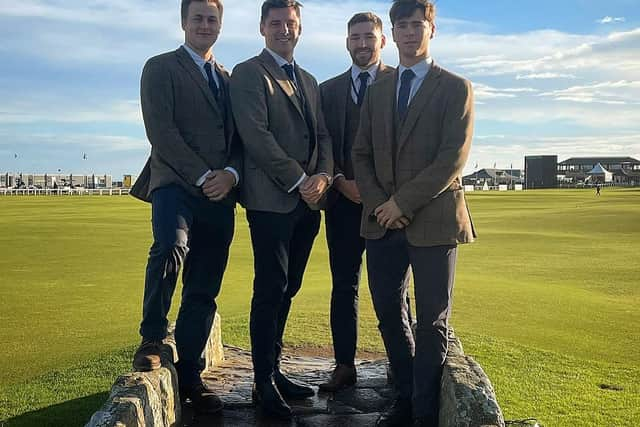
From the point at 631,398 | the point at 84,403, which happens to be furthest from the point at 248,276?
the point at 631,398

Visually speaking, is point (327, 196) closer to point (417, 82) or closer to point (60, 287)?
point (417, 82)

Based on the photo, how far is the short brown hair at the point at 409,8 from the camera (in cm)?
380

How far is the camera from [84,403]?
4941 mm

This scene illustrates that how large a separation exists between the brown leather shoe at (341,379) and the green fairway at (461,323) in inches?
41.8

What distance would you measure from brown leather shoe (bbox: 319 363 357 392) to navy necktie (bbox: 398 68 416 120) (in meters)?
1.93

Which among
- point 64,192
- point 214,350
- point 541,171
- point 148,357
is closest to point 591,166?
point 541,171

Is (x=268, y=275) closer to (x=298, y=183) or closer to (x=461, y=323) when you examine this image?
(x=298, y=183)

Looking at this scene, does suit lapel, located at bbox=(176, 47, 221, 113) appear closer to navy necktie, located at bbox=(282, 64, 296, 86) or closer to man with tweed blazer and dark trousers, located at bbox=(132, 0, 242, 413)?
man with tweed blazer and dark trousers, located at bbox=(132, 0, 242, 413)

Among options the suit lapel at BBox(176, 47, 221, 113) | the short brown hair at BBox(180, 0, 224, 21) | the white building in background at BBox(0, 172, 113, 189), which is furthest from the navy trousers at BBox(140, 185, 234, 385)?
the white building in background at BBox(0, 172, 113, 189)

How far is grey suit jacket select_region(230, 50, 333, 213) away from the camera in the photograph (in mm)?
4172

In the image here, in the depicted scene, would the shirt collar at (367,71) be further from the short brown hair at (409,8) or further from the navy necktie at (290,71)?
the short brown hair at (409,8)

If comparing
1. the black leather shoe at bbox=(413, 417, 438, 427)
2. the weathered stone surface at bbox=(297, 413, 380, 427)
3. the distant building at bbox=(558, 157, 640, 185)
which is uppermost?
the distant building at bbox=(558, 157, 640, 185)

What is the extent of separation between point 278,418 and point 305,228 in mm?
1196

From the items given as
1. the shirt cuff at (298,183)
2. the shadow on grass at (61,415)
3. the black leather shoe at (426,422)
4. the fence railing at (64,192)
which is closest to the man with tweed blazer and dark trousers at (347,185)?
the shirt cuff at (298,183)
